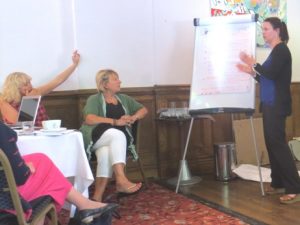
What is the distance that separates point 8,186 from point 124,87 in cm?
248

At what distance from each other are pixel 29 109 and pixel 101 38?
147 centimetres

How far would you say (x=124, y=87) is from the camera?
4.09 meters

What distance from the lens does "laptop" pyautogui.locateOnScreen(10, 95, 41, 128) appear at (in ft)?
Result: 8.80

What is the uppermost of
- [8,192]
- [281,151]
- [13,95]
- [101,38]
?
[101,38]

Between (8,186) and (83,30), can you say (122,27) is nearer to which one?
(83,30)

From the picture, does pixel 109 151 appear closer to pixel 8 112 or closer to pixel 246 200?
pixel 8 112

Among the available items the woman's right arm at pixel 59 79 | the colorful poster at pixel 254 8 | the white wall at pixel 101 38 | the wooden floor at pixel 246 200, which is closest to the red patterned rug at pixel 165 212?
the wooden floor at pixel 246 200

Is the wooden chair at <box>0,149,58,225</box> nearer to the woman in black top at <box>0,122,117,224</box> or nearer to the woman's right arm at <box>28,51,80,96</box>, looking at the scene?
the woman in black top at <box>0,122,117,224</box>

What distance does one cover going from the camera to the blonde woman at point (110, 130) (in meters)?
3.09

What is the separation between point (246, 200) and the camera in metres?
3.28

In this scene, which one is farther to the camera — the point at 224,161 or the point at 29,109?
the point at 224,161

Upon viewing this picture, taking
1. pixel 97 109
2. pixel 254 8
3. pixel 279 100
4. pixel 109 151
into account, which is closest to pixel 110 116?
pixel 97 109

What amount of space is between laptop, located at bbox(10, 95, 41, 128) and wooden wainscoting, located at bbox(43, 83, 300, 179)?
1.12 m

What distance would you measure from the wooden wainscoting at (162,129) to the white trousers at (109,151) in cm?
84
